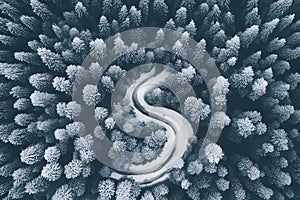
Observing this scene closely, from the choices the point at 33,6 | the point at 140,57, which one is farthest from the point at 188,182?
the point at 33,6

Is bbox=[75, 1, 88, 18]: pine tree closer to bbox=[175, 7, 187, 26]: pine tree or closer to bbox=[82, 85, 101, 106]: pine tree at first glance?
bbox=[82, 85, 101, 106]: pine tree

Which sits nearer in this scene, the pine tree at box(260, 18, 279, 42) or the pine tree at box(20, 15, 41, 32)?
the pine tree at box(260, 18, 279, 42)

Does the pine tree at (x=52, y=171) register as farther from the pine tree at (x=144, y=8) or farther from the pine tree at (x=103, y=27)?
the pine tree at (x=144, y=8)

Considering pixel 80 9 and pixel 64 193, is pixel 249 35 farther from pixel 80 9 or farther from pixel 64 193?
pixel 64 193

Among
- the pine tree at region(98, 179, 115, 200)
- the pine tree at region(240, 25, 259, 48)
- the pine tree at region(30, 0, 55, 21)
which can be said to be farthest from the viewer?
the pine tree at region(30, 0, 55, 21)

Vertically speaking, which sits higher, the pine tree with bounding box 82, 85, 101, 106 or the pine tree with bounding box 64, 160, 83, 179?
the pine tree with bounding box 82, 85, 101, 106

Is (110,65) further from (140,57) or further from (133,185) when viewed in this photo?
(133,185)

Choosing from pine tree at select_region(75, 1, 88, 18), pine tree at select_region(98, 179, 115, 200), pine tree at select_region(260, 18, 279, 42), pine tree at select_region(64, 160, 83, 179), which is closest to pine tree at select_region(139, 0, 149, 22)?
pine tree at select_region(75, 1, 88, 18)

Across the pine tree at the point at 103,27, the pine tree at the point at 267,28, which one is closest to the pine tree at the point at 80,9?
the pine tree at the point at 103,27

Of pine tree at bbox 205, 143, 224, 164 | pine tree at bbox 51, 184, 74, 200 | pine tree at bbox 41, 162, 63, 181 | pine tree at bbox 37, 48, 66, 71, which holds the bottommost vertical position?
pine tree at bbox 51, 184, 74, 200
